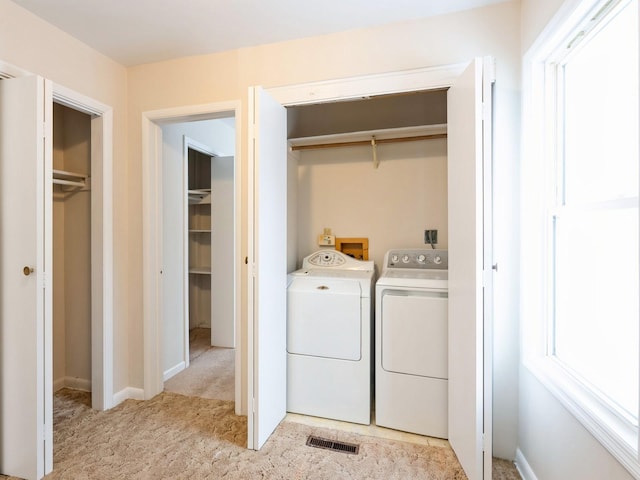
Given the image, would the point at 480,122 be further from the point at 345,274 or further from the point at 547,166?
the point at 345,274

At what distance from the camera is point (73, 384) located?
2.54m

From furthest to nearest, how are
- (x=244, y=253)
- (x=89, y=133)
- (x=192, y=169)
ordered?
(x=192, y=169), (x=89, y=133), (x=244, y=253)

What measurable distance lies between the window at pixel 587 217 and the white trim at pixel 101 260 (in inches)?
105

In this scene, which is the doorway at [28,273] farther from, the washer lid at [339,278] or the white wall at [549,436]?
the white wall at [549,436]

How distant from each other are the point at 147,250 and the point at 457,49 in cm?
247

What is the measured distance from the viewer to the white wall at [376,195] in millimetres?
2521

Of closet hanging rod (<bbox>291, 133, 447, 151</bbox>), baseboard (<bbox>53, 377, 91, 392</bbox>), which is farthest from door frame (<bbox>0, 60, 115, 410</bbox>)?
closet hanging rod (<bbox>291, 133, 447, 151</bbox>)

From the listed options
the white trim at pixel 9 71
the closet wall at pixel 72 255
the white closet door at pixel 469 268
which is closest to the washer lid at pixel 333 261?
the white closet door at pixel 469 268

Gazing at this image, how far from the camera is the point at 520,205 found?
1.69 metres

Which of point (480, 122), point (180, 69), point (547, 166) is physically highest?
point (180, 69)

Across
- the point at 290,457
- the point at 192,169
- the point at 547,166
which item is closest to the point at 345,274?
the point at 290,457

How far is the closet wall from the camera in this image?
2.46 meters

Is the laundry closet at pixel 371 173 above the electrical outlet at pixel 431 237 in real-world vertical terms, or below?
above

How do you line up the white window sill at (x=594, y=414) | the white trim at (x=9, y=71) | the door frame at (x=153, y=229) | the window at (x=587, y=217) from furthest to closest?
the door frame at (x=153, y=229) → the white trim at (x=9, y=71) → the window at (x=587, y=217) → the white window sill at (x=594, y=414)
